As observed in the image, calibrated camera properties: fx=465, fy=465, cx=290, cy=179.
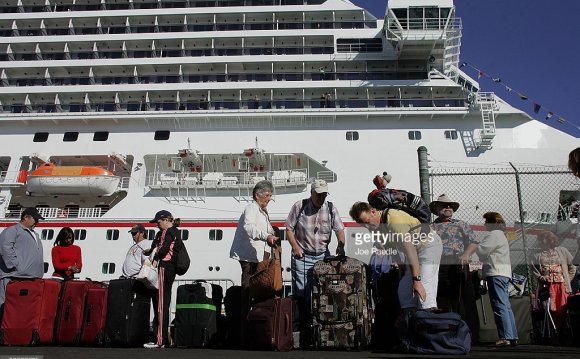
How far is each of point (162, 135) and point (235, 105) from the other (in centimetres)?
282

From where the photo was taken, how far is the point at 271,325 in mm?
3941

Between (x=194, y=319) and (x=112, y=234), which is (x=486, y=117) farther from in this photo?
(x=194, y=319)

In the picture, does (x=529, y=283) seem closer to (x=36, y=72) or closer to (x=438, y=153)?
(x=438, y=153)

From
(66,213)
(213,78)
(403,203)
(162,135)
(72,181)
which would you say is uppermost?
(213,78)

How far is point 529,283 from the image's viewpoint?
566 cm

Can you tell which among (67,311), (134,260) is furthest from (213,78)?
(67,311)

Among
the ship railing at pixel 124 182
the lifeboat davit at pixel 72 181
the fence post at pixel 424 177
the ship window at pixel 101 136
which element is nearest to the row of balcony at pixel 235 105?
the ship window at pixel 101 136

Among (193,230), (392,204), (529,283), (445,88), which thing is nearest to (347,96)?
(445,88)

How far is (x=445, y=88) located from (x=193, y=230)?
33.2 feet

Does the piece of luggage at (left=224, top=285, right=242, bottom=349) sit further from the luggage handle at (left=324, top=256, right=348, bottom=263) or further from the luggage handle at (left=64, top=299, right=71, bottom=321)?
the luggage handle at (left=64, top=299, right=71, bottom=321)

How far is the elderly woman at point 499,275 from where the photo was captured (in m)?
4.51

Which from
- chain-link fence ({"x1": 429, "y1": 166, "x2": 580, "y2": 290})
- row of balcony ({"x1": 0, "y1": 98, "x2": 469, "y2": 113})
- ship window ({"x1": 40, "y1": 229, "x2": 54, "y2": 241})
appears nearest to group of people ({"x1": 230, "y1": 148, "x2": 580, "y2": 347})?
chain-link fence ({"x1": 429, "y1": 166, "x2": 580, "y2": 290})

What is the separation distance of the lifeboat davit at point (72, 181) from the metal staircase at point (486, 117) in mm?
11838

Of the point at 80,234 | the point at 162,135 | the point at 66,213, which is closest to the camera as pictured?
the point at 80,234
